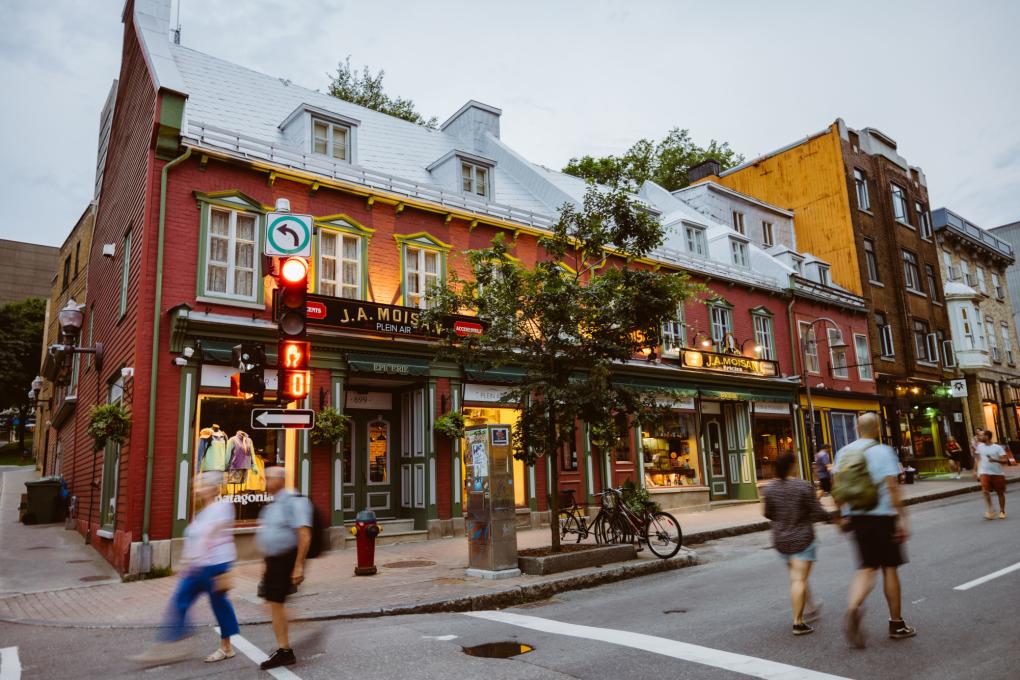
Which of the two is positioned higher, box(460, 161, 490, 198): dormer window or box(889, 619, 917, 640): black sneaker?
box(460, 161, 490, 198): dormer window

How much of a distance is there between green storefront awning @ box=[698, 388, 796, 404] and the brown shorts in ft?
27.5

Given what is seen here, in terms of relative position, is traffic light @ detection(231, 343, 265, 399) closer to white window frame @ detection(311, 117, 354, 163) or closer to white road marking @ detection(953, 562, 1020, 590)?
white road marking @ detection(953, 562, 1020, 590)

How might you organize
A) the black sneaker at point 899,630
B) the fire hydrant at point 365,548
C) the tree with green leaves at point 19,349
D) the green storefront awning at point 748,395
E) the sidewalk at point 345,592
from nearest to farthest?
1. the black sneaker at point 899,630
2. the sidewalk at point 345,592
3. the fire hydrant at point 365,548
4. the green storefront awning at point 748,395
5. the tree with green leaves at point 19,349

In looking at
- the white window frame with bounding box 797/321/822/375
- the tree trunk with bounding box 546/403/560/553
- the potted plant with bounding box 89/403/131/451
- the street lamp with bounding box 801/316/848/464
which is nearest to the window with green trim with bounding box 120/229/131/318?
the potted plant with bounding box 89/403/131/451

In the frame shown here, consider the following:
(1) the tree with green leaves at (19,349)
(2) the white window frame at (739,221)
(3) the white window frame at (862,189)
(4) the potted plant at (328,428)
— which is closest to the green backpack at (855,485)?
(4) the potted plant at (328,428)

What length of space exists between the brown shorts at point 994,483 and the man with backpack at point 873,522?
975 cm

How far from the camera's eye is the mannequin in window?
488 inches

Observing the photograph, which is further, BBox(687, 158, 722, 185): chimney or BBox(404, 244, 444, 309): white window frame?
BBox(687, 158, 722, 185): chimney

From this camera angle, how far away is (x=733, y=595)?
7996 mm

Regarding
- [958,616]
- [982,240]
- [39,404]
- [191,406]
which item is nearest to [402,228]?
[191,406]

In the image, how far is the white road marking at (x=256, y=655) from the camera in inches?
213

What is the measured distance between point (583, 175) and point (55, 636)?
1225 inches

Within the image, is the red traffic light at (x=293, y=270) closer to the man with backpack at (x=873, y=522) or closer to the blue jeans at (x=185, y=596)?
the blue jeans at (x=185, y=596)

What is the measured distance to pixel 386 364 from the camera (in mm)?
14602
